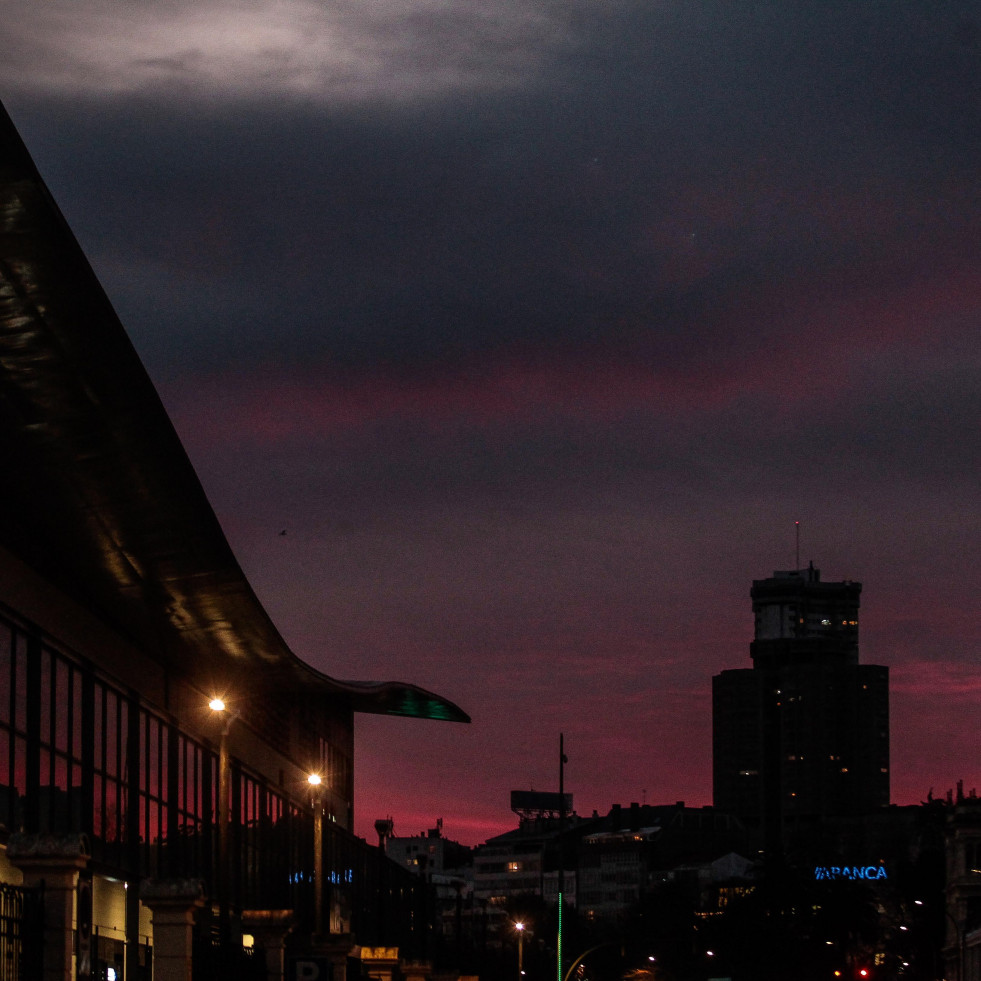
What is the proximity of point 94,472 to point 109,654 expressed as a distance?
8.73 m

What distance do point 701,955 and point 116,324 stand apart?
153m

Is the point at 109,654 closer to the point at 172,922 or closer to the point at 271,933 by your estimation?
the point at 271,933

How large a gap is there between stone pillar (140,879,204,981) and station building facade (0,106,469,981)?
38 mm

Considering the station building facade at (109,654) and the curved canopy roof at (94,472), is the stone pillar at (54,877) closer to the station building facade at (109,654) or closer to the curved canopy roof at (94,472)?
the station building facade at (109,654)

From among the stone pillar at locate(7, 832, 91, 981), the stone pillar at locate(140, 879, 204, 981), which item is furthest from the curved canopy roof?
the stone pillar at locate(140, 879, 204, 981)

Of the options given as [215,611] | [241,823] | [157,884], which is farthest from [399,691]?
[157,884]

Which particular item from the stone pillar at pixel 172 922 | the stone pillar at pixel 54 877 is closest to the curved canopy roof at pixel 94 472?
the stone pillar at pixel 54 877

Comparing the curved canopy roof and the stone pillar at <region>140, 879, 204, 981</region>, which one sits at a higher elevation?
the curved canopy roof

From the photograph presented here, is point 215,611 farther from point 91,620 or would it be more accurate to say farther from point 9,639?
point 9,639

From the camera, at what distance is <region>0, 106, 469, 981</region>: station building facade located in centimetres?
3033

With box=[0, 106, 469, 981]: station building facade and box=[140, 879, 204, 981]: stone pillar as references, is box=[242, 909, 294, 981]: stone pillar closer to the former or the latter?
box=[0, 106, 469, 981]: station building facade

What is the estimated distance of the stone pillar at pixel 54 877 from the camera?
899 inches

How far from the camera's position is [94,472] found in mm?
41844

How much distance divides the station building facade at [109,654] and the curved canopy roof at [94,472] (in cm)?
5
